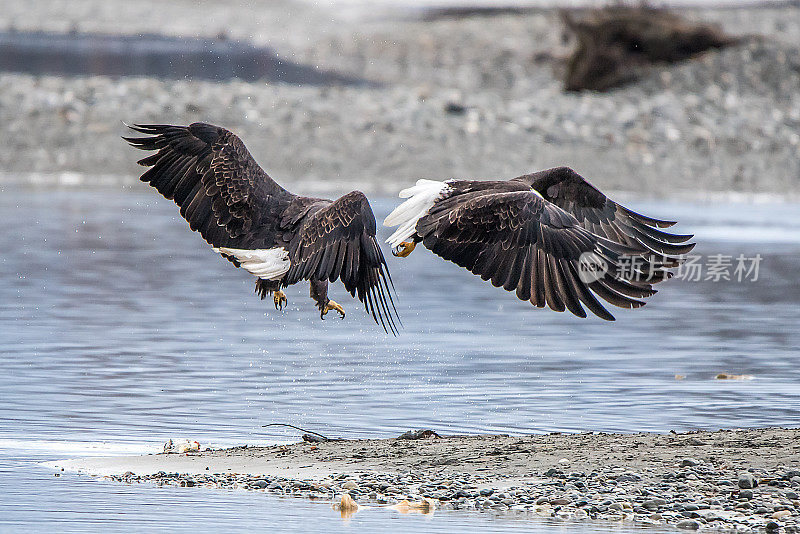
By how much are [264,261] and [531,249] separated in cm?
171

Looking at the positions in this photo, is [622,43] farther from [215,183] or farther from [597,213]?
[215,183]

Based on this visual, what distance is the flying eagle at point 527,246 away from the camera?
9.12m

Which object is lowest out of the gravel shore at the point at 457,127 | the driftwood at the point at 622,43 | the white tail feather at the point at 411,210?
the white tail feather at the point at 411,210

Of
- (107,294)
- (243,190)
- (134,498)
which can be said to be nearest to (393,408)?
(243,190)

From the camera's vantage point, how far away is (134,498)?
8.09 metres

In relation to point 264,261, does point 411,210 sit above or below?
above

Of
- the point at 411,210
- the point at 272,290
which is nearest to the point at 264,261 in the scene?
the point at 272,290

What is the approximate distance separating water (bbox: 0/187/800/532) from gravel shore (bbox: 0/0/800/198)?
7213 mm

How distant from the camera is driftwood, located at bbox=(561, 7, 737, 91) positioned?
108 feet

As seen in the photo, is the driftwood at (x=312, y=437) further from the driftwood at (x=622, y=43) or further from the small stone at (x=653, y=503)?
the driftwood at (x=622, y=43)

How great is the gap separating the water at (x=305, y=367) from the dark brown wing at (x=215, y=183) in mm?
1192

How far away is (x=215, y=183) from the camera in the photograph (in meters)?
10.6

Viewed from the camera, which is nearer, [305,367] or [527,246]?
[527,246]

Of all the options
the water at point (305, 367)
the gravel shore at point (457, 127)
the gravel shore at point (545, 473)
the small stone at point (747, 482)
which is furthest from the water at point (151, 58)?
the small stone at point (747, 482)
